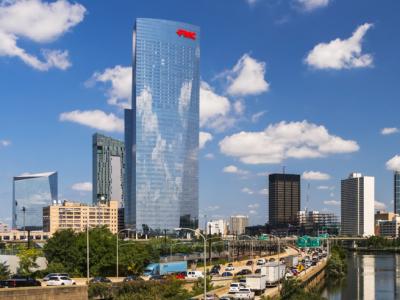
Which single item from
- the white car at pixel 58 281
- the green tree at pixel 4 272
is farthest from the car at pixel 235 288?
the green tree at pixel 4 272

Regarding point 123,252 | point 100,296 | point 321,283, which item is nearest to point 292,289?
point 100,296

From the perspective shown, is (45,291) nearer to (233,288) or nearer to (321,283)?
(233,288)

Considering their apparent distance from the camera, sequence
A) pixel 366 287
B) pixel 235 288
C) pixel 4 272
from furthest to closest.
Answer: pixel 366 287
pixel 4 272
pixel 235 288

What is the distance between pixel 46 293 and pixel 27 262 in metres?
39.0

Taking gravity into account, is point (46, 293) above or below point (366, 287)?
above

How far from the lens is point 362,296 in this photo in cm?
11500

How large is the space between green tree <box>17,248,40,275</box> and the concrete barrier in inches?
1370

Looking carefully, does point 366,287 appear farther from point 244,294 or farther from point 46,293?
point 46,293

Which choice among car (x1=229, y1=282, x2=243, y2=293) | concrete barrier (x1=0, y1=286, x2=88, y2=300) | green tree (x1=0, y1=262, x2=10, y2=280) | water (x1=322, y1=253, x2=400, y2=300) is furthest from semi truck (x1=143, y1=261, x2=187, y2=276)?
concrete barrier (x1=0, y1=286, x2=88, y2=300)

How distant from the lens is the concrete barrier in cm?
5025

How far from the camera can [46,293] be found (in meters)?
53.9

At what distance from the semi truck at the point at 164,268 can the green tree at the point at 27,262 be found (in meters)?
18.8

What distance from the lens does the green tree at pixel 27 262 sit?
90250 millimetres

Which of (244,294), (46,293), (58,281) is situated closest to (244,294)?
(244,294)
